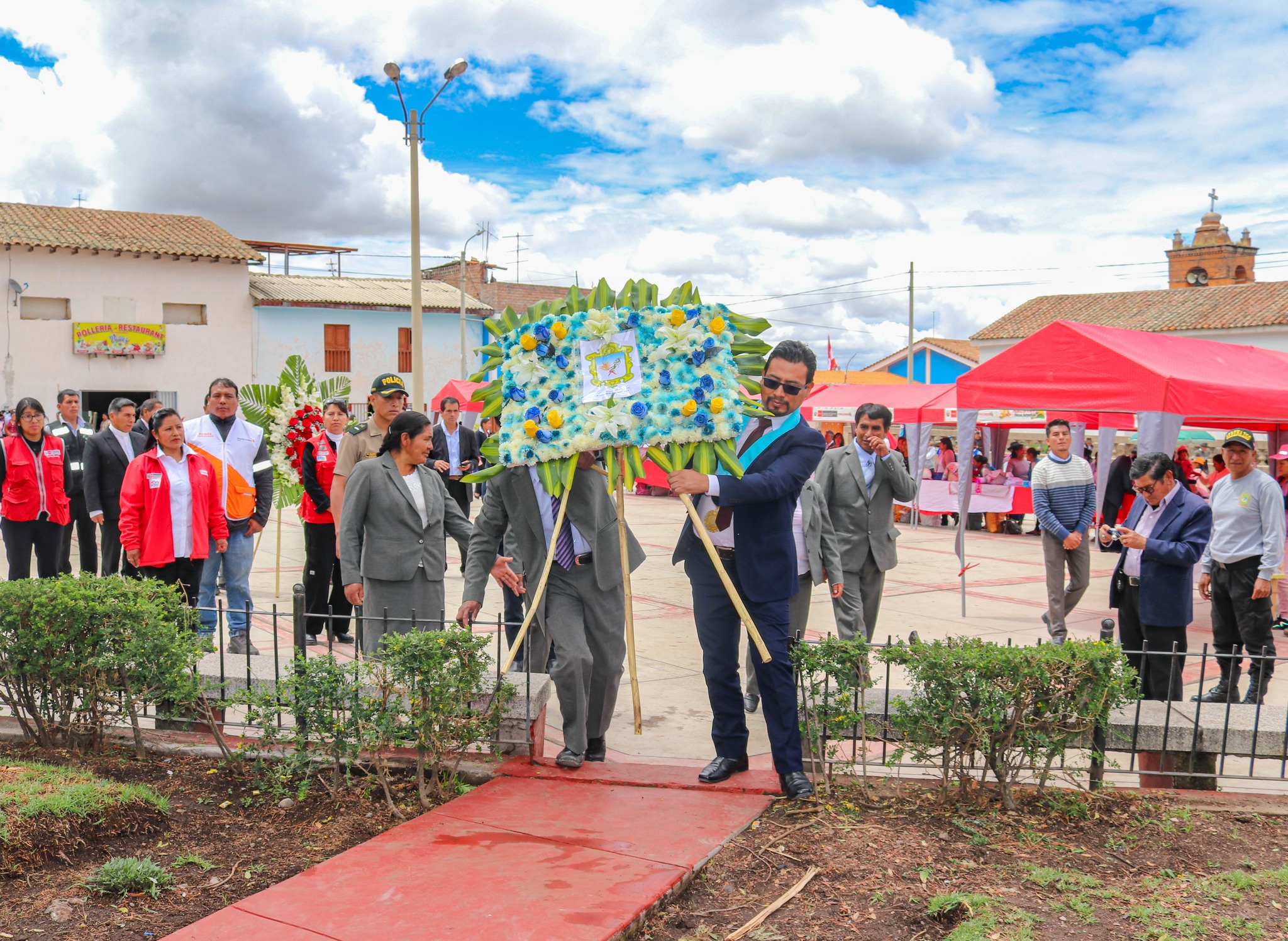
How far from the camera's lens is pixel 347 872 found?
11.8 ft

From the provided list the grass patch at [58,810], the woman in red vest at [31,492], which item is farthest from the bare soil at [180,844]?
the woman in red vest at [31,492]

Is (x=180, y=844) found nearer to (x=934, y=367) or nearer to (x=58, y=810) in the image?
(x=58, y=810)

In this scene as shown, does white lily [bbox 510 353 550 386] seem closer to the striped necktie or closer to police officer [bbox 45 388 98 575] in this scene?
the striped necktie

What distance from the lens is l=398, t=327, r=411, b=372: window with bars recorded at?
42312mm

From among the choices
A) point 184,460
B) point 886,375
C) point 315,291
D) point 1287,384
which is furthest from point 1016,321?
point 184,460

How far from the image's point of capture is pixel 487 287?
49.8 m

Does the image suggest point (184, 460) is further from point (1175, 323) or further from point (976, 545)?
point (1175, 323)

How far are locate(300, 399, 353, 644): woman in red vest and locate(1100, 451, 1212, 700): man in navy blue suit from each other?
5464mm

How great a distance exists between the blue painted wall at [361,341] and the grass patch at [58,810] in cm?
3600

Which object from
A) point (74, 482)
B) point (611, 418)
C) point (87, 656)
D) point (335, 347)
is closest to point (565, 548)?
point (611, 418)

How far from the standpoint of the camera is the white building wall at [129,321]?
3491 centimetres

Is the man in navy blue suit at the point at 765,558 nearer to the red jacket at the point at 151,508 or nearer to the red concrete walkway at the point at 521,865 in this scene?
the red concrete walkway at the point at 521,865

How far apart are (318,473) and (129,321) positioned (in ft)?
107

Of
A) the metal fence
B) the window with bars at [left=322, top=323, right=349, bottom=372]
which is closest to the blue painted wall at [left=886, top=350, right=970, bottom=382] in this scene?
the window with bars at [left=322, top=323, right=349, bottom=372]
